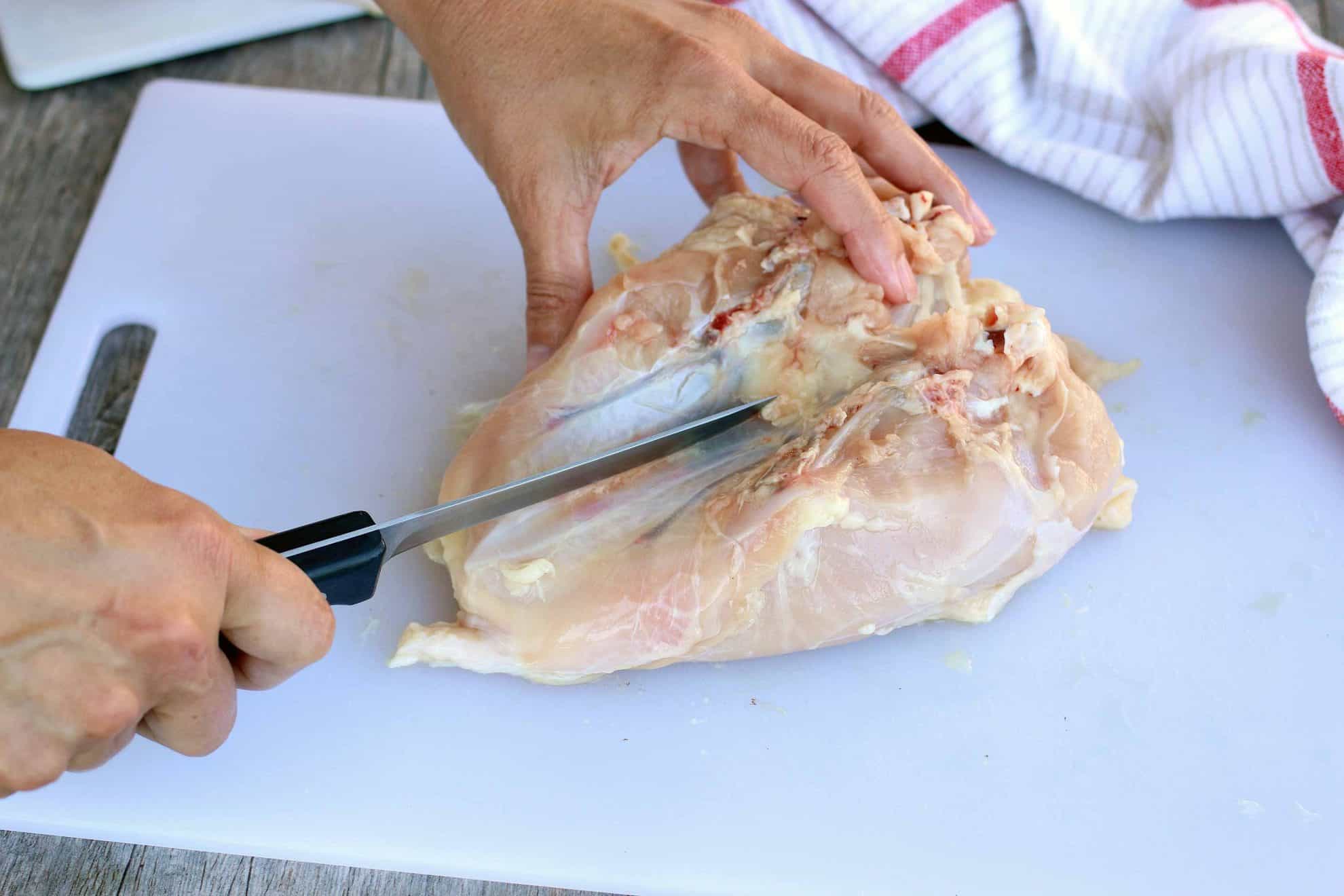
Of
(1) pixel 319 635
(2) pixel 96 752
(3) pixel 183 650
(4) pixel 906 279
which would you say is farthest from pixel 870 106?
(2) pixel 96 752

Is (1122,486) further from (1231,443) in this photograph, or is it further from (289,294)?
(289,294)

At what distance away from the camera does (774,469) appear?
1.96 metres

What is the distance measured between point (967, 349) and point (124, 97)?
2.39 metres

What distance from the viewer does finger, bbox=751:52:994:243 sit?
2271 millimetres

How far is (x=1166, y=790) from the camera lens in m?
1.95

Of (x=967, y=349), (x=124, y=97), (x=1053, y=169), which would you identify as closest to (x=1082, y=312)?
(x=1053, y=169)

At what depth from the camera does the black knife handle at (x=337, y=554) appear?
1.64 m

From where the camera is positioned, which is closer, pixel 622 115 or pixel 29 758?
pixel 29 758

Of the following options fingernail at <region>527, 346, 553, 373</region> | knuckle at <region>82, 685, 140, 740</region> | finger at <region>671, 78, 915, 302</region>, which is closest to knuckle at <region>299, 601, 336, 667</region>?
knuckle at <region>82, 685, 140, 740</region>

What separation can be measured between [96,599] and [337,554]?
1.23ft

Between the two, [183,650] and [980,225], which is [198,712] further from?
[980,225]

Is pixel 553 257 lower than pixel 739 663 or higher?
higher

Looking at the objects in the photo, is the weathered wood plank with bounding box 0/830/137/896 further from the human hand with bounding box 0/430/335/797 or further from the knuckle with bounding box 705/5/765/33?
the knuckle with bounding box 705/5/765/33

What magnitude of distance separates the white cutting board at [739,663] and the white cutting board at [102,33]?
64cm
